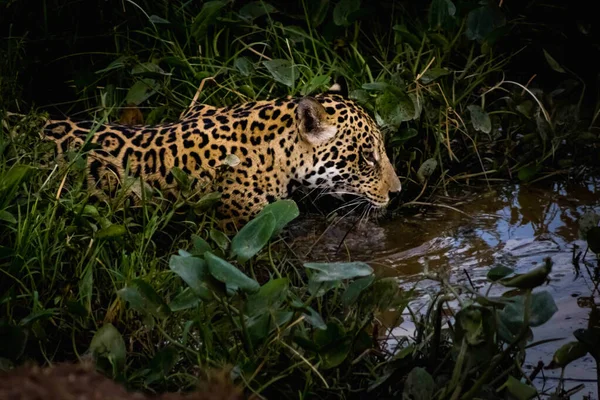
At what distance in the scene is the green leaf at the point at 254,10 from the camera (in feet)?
25.6

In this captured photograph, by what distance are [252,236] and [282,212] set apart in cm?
39

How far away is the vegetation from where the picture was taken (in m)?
4.50

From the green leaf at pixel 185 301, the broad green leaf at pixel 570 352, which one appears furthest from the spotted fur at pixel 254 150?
the broad green leaf at pixel 570 352

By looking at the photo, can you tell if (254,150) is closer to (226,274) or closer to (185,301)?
(185,301)

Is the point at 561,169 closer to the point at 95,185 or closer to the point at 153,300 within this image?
the point at 95,185

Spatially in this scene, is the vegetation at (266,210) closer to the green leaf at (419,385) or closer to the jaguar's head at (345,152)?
the green leaf at (419,385)

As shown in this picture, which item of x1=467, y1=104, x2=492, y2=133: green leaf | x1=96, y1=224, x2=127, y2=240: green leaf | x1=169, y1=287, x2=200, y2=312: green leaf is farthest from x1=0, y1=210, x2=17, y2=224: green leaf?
x1=467, y1=104, x2=492, y2=133: green leaf

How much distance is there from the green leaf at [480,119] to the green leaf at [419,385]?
3263 mm

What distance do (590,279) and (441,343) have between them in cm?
167

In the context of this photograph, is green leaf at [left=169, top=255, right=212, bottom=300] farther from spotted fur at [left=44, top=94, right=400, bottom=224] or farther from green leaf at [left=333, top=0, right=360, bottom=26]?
green leaf at [left=333, top=0, right=360, bottom=26]

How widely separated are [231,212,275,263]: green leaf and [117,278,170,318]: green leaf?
371 mm

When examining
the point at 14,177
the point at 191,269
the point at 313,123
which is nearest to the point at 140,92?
the point at 313,123

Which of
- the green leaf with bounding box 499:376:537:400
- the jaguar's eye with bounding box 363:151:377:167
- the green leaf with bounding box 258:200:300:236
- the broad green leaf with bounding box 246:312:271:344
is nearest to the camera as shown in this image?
the green leaf with bounding box 499:376:537:400

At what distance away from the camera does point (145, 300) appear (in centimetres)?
469
